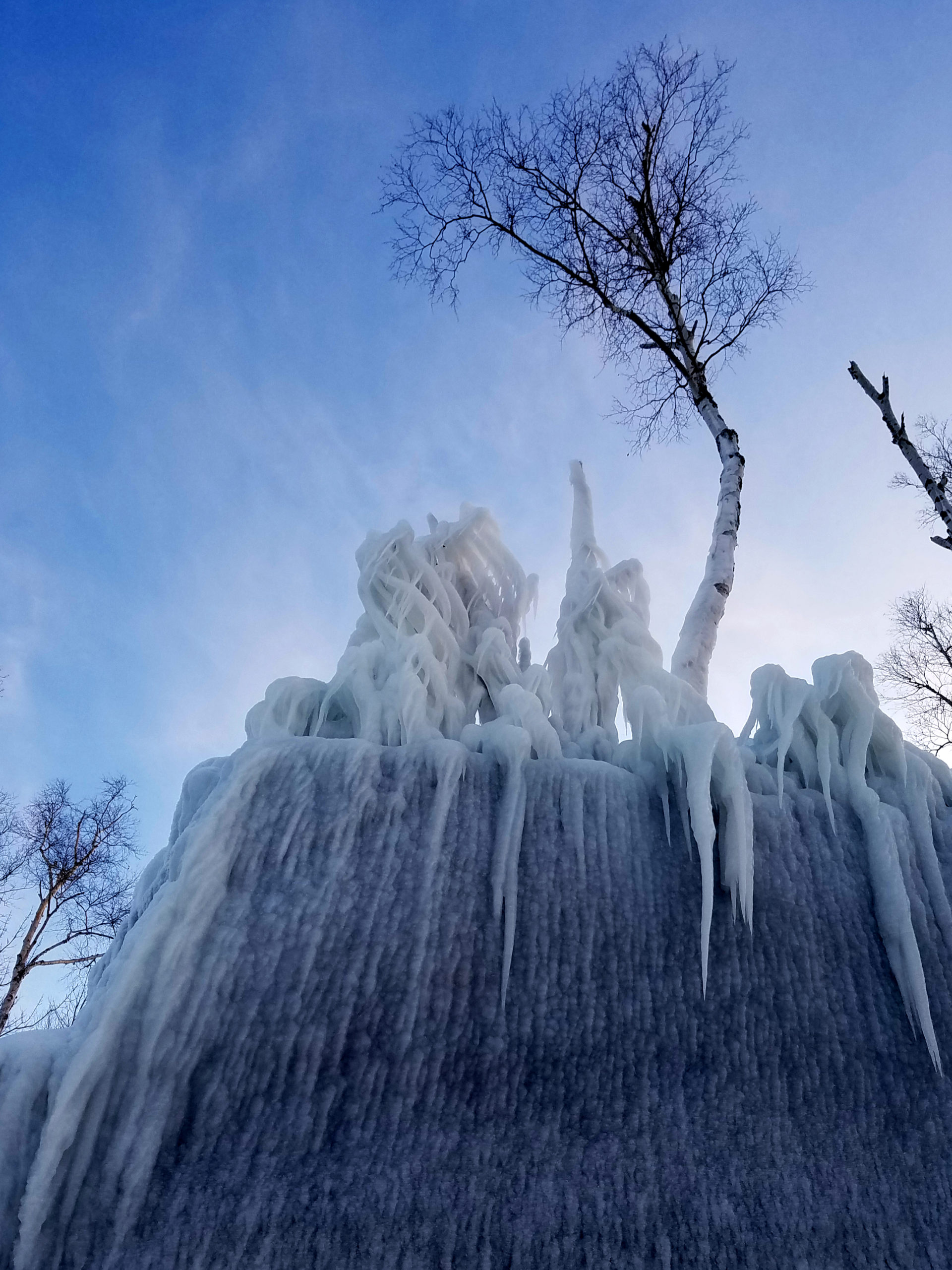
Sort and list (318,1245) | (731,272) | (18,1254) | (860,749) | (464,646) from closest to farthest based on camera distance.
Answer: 1. (18,1254)
2. (318,1245)
3. (860,749)
4. (464,646)
5. (731,272)

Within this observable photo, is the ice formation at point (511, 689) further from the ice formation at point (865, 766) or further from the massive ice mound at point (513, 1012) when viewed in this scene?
the ice formation at point (865, 766)

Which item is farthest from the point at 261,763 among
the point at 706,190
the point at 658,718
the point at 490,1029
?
the point at 706,190

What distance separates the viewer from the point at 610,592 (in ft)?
15.3

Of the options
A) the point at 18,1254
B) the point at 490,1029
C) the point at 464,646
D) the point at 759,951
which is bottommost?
the point at 18,1254

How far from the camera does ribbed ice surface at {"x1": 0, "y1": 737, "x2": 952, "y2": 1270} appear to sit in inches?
89.2

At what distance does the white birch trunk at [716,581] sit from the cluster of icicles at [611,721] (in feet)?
4.34

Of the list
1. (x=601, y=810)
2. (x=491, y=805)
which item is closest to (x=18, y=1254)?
(x=491, y=805)

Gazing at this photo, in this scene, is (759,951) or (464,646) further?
(464,646)

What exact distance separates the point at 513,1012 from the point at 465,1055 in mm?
222

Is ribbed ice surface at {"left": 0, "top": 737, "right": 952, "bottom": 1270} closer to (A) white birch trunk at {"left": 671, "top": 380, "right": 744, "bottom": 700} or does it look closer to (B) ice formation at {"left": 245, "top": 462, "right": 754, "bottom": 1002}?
(B) ice formation at {"left": 245, "top": 462, "right": 754, "bottom": 1002}

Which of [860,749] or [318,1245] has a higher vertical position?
[860,749]

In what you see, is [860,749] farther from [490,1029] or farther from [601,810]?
[490,1029]

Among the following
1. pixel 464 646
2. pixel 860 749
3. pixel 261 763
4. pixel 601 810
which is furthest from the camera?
pixel 464 646

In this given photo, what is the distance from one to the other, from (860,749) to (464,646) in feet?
7.10
